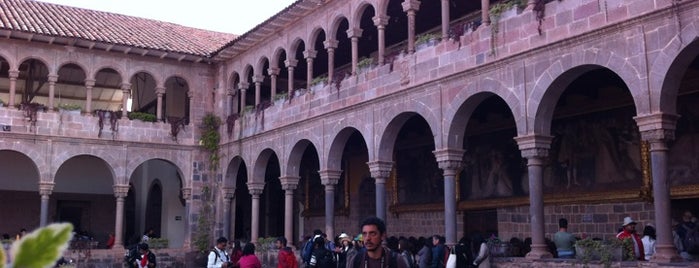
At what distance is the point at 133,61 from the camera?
23344 millimetres

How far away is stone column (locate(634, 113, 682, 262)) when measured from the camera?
33.1 feet

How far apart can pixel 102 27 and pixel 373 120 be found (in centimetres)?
1196

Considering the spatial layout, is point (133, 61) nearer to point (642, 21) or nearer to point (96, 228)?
point (96, 228)

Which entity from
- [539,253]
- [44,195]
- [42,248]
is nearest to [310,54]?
[44,195]

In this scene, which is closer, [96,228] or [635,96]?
[635,96]

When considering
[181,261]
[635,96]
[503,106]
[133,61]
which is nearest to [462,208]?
[503,106]

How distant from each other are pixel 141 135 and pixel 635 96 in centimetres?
1689

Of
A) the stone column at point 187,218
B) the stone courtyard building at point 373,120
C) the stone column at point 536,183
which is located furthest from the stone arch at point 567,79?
the stone column at point 187,218

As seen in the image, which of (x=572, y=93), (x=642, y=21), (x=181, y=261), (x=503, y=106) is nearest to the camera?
(x=642, y=21)

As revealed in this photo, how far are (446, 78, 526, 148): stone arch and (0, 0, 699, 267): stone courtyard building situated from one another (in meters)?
0.03

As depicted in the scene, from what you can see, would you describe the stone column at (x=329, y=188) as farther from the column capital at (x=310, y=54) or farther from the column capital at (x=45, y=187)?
the column capital at (x=45, y=187)

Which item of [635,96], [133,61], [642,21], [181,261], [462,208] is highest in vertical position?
[133,61]

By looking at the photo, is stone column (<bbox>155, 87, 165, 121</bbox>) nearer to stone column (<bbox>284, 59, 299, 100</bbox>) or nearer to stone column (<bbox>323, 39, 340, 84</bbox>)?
stone column (<bbox>284, 59, 299, 100</bbox>)

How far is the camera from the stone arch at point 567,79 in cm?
1059
